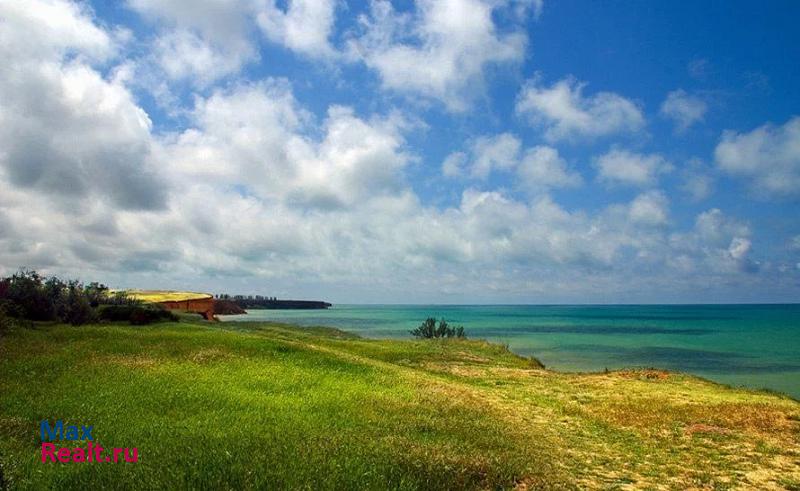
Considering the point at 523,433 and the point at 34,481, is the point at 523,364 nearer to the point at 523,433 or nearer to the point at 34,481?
the point at 523,433

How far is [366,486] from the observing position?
10.0 meters

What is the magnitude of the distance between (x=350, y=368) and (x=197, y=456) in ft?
60.4

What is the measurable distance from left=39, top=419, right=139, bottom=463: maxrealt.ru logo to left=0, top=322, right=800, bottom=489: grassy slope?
31 centimetres

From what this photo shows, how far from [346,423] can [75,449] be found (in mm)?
7317

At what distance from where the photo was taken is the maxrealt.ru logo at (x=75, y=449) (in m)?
11.4

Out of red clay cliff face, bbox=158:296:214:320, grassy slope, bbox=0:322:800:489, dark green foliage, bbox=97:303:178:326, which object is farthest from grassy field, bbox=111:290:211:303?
grassy slope, bbox=0:322:800:489

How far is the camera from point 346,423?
Answer: 53.3 ft

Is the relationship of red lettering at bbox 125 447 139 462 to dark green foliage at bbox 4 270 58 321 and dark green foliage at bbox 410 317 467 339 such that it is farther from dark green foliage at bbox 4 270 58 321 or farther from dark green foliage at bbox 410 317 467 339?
dark green foliage at bbox 410 317 467 339

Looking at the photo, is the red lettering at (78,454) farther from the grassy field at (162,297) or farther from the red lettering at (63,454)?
the grassy field at (162,297)

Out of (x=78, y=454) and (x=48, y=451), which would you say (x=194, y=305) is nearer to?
(x=48, y=451)

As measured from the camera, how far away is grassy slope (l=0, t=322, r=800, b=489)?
1091cm

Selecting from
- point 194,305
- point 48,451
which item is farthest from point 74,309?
point 194,305

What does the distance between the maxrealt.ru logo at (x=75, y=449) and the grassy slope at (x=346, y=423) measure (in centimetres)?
31

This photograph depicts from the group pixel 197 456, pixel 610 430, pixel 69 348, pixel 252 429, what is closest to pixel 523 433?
pixel 610 430
